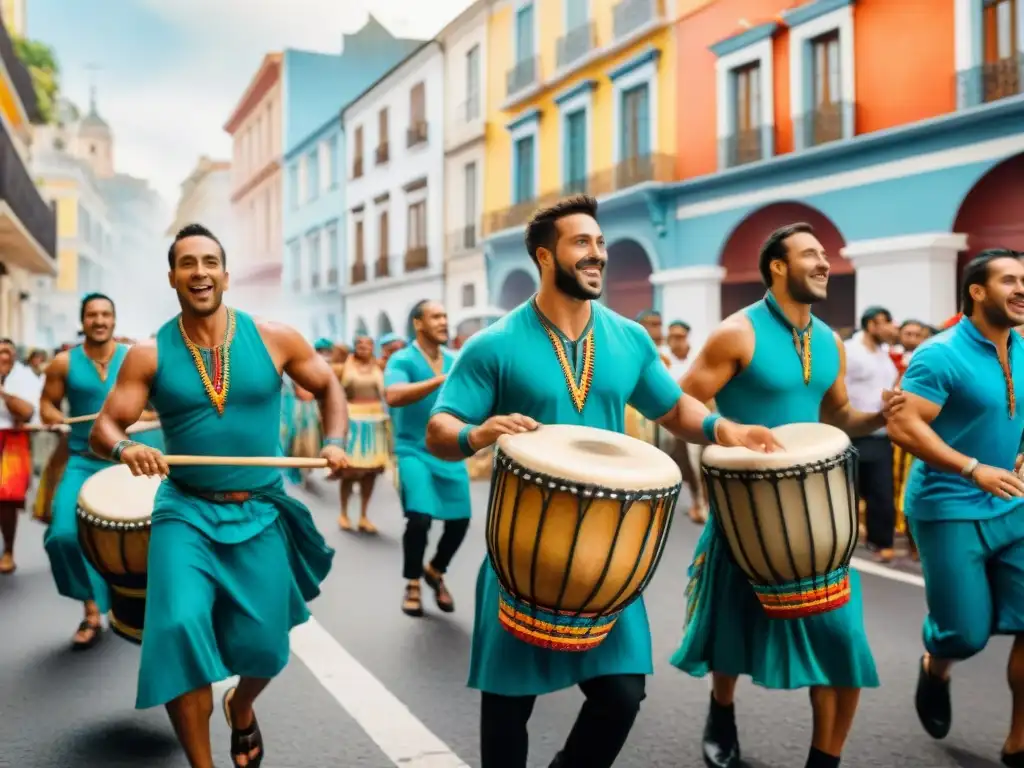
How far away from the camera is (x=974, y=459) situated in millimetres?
4281

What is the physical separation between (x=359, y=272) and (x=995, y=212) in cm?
2610

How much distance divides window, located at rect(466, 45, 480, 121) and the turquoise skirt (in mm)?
27060

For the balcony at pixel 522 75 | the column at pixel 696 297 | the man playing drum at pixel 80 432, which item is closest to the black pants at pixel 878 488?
the man playing drum at pixel 80 432

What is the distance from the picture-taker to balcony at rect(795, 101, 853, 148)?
17453mm

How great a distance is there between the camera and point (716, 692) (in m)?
4.46

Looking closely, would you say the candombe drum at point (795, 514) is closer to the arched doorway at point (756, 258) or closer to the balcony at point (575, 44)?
the arched doorway at point (756, 258)

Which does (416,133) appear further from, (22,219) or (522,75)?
(22,219)

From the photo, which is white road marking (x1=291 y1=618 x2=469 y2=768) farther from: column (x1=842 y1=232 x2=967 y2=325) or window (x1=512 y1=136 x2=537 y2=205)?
window (x1=512 y1=136 x2=537 y2=205)

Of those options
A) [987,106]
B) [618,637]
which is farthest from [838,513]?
[987,106]

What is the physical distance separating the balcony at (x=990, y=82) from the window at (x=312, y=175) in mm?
31949

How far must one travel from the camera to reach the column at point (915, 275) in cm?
1588

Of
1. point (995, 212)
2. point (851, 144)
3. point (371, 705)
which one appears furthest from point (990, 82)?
point (371, 705)

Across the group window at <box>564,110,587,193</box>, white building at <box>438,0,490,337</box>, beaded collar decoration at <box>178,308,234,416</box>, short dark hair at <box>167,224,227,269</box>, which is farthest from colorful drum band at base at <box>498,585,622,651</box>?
white building at <box>438,0,490,337</box>

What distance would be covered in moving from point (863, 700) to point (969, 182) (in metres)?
12.0
